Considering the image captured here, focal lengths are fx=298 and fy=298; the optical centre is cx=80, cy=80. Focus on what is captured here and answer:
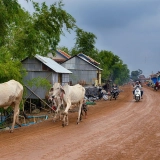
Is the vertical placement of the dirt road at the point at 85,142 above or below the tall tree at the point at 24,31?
below

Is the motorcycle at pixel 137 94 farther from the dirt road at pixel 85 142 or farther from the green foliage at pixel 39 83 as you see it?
the dirt road at pixel 85 142

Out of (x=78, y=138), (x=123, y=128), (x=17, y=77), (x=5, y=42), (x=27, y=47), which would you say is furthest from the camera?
(x=27, y=47)

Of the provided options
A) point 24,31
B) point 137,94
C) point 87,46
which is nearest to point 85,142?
point 24,31

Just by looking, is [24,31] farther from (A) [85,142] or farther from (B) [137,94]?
(B) [137,94]

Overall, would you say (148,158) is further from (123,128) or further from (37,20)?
(37,20)

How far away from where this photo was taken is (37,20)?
18.4 meters

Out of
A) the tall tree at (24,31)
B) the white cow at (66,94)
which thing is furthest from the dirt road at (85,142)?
the tall tree at (24,31)

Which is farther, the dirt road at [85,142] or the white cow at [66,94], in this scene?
the white cow at [66,94]

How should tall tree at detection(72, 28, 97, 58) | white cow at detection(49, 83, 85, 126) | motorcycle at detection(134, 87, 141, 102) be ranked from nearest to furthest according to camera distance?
white cow at detection(49, 83, 85, 126) < motorcycle at detection(134, 87, 141, 102) < tall tree at detection(72, 28, 97, 58)

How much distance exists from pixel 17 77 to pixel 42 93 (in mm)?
5407

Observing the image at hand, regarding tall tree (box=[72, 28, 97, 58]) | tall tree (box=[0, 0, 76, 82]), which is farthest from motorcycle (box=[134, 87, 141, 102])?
tall tree (box=[72, 28, 97, 58])

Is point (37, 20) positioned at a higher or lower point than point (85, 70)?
higher

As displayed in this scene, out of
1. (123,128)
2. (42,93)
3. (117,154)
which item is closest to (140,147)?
(117,154)

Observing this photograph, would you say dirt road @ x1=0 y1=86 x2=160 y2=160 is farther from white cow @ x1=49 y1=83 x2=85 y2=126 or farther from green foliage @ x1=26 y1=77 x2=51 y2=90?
green foliage @ x1=26 y1=77 x2=51 y2=90
